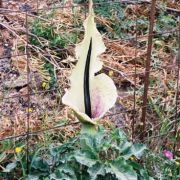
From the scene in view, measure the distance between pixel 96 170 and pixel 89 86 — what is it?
1.24 feet

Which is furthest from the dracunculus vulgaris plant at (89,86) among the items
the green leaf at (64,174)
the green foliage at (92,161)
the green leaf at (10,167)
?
the green leaf at (10,167)

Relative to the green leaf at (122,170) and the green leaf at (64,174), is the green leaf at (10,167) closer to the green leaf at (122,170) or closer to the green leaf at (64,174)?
the green leaf at (64,174)

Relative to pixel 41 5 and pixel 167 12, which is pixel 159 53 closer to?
pixel 167 12

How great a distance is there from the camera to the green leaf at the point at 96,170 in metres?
2.45

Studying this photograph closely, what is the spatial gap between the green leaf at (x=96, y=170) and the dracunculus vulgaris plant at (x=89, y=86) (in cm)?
16

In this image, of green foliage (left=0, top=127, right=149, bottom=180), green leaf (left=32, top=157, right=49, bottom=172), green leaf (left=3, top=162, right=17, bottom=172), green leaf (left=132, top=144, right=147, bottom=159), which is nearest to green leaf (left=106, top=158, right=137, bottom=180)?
green foliage (left=0, top=127, right=149, bottom=180)

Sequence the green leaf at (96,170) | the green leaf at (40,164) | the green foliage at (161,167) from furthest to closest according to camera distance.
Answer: the green foliage at (161,167) → the green leaf at (40,164) → the green leaf at (96,170)

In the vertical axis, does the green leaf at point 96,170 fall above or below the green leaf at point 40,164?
above

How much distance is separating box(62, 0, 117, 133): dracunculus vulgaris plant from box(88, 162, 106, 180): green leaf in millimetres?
159

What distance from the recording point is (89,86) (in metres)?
2.56

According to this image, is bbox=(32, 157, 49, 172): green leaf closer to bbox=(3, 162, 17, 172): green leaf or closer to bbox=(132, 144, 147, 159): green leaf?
bbox=(3, 162, 17, 172): green leaf

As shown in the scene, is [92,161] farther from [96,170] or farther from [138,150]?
[138,150]

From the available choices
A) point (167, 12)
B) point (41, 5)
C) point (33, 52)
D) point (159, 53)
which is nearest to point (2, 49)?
point (33, 52)

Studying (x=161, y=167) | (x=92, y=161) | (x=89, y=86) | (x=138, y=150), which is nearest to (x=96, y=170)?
(x=92, y=161)
